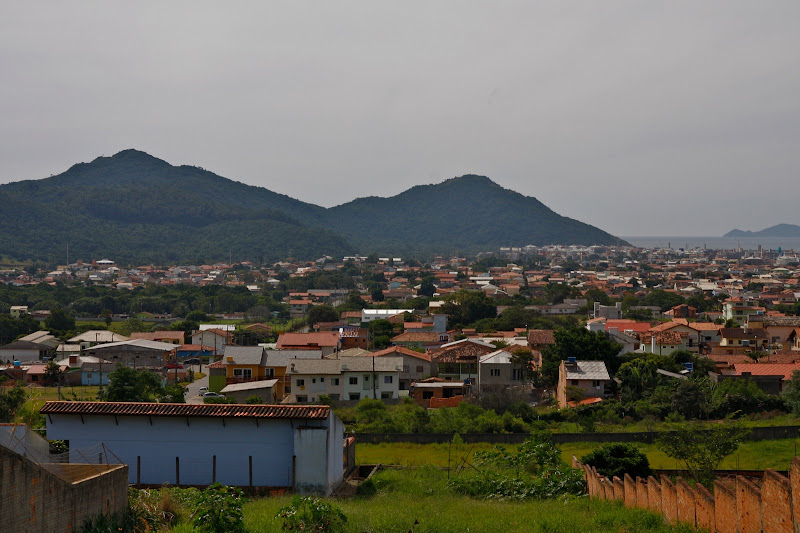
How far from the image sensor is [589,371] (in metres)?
28.1

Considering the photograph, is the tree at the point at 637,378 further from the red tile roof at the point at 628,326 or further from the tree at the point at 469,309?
the tree at the point at 469,309

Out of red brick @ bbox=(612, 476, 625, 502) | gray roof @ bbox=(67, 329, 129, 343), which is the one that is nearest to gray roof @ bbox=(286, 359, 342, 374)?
gray roof @ bbox=(67, 329, 129, 343)

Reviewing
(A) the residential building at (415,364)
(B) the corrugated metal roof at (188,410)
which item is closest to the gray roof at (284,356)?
(A) the residential building at (415,364)

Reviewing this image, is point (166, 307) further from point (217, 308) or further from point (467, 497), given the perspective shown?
point (467, 497)

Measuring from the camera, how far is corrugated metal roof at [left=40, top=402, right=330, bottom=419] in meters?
13.8

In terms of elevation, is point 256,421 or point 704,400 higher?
point 256,421

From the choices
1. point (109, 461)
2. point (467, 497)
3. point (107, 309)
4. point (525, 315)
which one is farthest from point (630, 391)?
point (107, 309)

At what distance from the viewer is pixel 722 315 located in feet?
192

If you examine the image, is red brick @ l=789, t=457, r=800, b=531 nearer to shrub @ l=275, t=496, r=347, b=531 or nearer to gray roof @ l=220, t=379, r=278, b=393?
shrub @ l=275, t=496, r=347, b=531

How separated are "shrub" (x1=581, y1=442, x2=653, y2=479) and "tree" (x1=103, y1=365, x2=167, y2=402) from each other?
47.7ft

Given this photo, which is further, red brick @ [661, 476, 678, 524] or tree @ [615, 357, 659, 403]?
tree @ [615, 357, 659, 403]

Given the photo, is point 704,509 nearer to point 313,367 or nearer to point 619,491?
point 619,491

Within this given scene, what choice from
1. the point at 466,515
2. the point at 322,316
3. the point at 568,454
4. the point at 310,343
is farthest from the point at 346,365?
the point at 322,316

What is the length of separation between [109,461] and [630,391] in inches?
707
